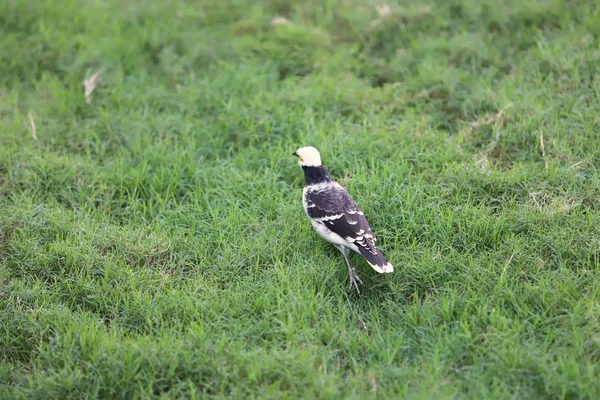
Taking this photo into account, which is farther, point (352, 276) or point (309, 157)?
point (309, 157)

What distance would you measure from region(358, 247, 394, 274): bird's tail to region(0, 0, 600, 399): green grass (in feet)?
0.61

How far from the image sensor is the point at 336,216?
518 cm

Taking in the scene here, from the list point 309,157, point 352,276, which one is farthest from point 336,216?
point 309,157

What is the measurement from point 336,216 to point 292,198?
92cm

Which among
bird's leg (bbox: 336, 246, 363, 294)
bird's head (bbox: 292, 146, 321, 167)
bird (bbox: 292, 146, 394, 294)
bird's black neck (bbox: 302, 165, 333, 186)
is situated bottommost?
bird's leg (bbox: 336, 246, 363, 294)

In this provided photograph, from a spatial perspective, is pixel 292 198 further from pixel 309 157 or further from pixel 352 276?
pixel 352 276

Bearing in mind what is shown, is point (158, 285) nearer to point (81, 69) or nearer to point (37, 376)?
point (37, 376)

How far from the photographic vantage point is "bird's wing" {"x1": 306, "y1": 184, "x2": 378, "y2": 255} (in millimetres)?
5039

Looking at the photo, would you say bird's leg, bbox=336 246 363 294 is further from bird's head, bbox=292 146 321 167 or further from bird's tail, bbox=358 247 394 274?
bird's head, bbox=292 146 321 167

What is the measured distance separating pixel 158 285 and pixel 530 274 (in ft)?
9.84

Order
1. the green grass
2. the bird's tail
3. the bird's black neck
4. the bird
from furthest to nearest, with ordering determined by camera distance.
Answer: the bird's black neck
the bird
the bird's tail
the green grass

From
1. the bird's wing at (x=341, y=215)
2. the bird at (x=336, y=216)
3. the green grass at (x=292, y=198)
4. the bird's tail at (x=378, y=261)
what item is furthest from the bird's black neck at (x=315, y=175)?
the bird's tail at (x=378, y=261)

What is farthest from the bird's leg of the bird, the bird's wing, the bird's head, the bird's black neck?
the bird's head

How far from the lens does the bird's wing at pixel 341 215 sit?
5.04 m
